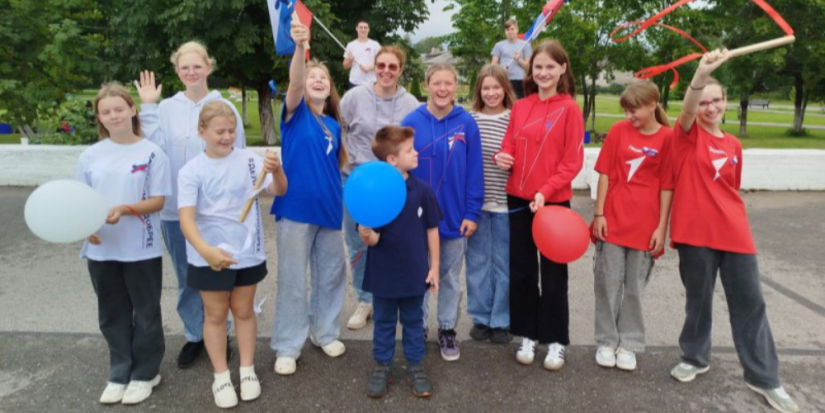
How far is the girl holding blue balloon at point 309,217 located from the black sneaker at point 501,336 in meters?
1.06

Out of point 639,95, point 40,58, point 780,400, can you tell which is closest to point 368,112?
point 639,95

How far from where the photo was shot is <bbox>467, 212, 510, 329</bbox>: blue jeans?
141 inches

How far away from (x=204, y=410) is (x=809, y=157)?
937 centimetres

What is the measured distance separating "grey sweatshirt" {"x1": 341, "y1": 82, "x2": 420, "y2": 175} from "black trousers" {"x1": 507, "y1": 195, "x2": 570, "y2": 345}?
0.96m

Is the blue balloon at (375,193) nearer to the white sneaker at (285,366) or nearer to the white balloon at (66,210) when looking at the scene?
the white sneaker at (285,366)

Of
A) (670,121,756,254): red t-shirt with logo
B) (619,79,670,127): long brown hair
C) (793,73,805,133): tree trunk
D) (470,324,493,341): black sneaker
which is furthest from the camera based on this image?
(793,73,805,133): tree trunk

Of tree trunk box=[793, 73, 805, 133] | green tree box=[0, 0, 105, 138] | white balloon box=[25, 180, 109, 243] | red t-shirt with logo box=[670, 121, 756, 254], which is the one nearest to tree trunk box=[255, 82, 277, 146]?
green tree box=[0, 0, 105, 138]

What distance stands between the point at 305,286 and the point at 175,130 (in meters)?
1.22

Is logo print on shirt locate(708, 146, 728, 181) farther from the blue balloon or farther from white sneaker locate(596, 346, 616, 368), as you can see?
the blue balloon

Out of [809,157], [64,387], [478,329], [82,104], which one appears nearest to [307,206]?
[478,329]

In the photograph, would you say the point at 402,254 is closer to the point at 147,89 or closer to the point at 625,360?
the point at 625,360

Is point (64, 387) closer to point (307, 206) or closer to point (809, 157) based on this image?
point (307, 206)

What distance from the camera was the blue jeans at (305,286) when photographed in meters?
3.33

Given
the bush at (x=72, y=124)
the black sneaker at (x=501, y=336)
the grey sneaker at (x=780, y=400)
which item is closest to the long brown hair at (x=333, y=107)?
the black sneaker at (x=501, y=336)
